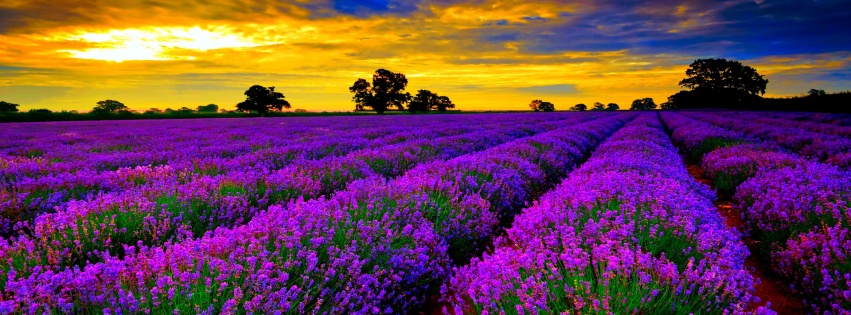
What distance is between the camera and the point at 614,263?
229 centimetres

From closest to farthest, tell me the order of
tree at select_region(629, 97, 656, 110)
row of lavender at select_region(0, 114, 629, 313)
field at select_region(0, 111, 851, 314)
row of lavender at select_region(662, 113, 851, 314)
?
row of lavender at select_region(0, 114, 629, 313) < field at select_region(0, 111, 851, 314) < row of lavender at select_region(662, 113, 851, 314) < tree at select_region(629, 97, 656, 110)

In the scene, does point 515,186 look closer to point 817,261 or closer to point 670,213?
point 670,213

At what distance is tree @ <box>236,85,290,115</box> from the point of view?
210 feet

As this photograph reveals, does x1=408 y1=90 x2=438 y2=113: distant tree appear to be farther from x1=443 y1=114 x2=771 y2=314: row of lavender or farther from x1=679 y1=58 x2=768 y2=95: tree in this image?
x1=443 y1=114 x2=771 y2=314: row of lavender

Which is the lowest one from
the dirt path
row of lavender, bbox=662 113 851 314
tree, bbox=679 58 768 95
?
the dirt path

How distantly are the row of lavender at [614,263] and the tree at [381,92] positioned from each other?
223 ft

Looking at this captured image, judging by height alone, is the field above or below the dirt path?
above

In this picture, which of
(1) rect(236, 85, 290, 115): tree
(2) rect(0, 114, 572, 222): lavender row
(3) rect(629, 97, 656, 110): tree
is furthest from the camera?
(3) rect(629, 97, 656, 110): tree

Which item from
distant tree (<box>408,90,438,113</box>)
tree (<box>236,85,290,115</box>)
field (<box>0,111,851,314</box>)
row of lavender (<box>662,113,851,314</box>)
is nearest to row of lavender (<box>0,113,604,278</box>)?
field (<box>0,111,851,314</box>)

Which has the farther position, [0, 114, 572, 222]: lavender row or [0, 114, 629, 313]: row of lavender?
[0, 114, 572, 222]: lavender row

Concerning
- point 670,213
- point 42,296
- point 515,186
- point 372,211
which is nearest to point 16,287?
point 42,296

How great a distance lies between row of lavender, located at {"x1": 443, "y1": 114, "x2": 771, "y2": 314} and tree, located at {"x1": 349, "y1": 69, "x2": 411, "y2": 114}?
6788cm

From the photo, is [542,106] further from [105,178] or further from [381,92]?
[105,178]

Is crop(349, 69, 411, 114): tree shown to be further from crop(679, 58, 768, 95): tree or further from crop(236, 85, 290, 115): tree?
crop(679, 58, 768, 95): tree
